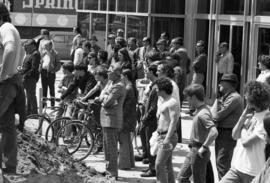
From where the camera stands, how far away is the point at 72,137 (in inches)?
526

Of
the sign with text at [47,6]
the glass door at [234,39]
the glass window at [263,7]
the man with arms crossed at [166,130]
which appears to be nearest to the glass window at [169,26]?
the glass door at [234,39]

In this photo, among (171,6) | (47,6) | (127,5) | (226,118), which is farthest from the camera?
(47,6)

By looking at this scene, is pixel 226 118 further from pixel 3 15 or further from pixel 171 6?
pixel 171 6

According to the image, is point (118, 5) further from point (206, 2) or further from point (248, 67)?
point (248, 67)

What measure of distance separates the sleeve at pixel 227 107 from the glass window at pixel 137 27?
45.8 feet

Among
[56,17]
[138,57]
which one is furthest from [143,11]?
[56,17]

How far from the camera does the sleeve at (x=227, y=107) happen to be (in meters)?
9.88

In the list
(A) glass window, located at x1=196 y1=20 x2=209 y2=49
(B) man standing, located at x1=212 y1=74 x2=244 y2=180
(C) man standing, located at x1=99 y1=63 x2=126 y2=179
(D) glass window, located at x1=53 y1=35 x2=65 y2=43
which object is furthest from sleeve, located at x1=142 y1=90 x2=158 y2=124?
(D) glass window, located at x1=53 y1=35 x2=65 y2=43

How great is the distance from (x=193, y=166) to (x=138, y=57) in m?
10.3

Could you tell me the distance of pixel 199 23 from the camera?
2325 cm

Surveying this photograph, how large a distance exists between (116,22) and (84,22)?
1655 mm

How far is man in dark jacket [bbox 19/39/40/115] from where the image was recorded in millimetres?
16938

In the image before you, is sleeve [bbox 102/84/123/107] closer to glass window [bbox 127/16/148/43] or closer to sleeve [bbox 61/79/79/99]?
sleeve [bbox 61/79/79/99]

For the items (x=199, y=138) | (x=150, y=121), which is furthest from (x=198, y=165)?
(x=150, y=121)
